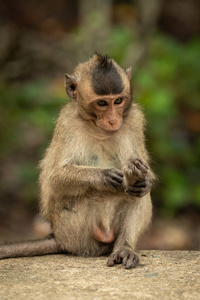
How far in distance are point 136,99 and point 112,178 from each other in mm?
3407

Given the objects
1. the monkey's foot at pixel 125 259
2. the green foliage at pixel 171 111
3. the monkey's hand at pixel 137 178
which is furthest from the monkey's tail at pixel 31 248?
the green foliage at pixel 171 111

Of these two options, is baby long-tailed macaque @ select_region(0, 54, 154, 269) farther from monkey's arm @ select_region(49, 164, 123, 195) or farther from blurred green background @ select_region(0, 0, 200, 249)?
blurred green background @ select_region(0, 0, 200, 249)

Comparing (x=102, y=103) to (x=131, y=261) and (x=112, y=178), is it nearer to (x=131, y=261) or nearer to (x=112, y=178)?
(x=112, y=178)

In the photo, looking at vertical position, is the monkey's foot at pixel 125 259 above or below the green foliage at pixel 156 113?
below

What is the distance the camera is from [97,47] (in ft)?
40.0

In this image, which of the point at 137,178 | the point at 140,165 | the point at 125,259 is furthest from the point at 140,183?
the point at 125,259

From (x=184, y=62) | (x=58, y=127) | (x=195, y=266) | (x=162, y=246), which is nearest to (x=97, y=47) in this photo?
(x=184, y=62)

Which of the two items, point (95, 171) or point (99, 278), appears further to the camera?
point (95, 171)

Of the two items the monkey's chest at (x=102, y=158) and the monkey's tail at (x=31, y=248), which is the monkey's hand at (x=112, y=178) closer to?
the monkey's chest at (x=102, y=158)

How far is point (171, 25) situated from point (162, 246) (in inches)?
351

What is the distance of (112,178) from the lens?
20.1ft

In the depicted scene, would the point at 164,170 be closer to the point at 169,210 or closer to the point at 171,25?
the point at 169,210

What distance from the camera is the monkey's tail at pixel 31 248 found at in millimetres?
6391

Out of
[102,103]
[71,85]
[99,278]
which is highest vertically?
[71,85]
